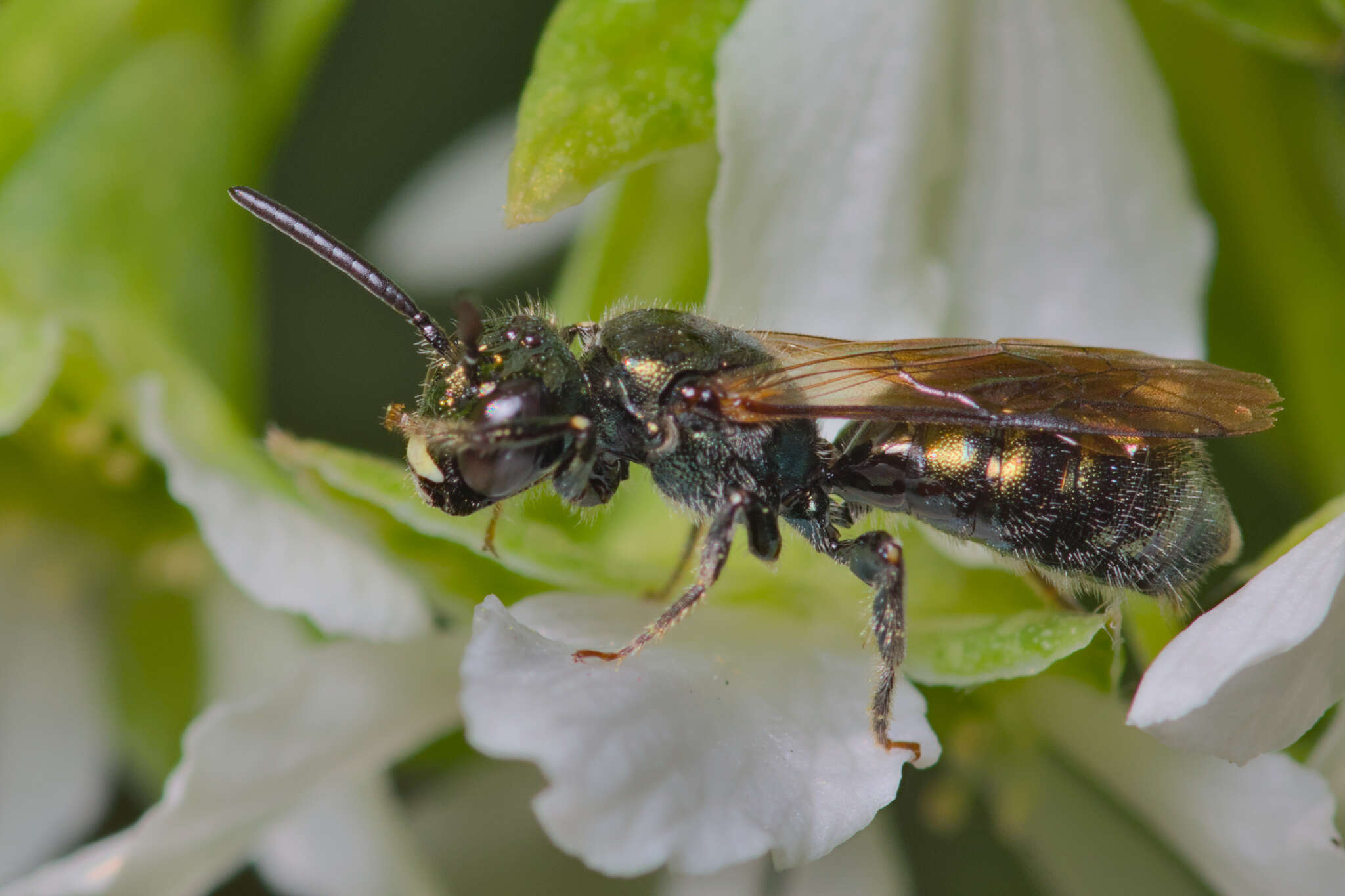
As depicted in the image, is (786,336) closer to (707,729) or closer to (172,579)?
(707,729)

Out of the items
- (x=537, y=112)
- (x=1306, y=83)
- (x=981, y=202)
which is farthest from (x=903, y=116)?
(x=1306, y=83)

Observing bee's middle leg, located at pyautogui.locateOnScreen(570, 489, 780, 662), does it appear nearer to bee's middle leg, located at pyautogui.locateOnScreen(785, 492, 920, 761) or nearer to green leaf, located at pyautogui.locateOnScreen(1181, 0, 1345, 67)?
bee's middle leg, located at pyautogui.locateOnScreen(785, 492, 920, 761)

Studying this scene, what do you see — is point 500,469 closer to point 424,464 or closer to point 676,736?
point 424,464

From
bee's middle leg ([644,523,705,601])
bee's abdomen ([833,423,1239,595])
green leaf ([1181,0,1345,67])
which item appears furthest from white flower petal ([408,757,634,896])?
green leaf ([1181,0,1345,67])

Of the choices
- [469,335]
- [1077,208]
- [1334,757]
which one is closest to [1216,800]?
[1334,757]

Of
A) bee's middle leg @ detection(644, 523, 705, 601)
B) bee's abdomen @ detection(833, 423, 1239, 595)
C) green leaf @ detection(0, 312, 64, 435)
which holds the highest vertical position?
green leaf @ detection(0, 312, 64, 435)

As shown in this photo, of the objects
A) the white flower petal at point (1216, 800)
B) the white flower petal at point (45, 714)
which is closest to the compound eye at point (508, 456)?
the white flower petal at point (1216, 800)
